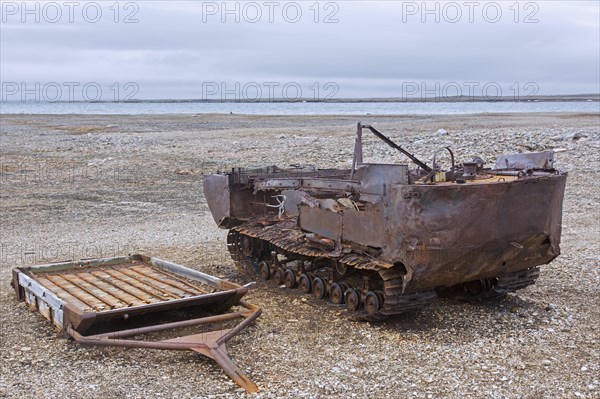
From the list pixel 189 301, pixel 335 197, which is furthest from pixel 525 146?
pixel 189 301

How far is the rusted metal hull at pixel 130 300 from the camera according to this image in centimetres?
728

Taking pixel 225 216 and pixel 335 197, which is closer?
pixel 335 197

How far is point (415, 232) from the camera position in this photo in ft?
24.5

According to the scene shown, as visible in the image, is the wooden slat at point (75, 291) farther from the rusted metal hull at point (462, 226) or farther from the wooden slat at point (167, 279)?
the rusted metal hull at point (462, 226)

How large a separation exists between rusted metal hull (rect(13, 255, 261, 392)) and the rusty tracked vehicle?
109cm

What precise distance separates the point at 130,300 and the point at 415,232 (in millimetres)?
3187

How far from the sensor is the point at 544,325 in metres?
8.30

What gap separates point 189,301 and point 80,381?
1.74 m

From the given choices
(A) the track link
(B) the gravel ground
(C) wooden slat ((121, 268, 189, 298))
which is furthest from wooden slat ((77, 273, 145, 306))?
(A) the track link

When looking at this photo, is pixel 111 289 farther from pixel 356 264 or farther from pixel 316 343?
pixel 356 264

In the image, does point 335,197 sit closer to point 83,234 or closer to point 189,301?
point 189,301

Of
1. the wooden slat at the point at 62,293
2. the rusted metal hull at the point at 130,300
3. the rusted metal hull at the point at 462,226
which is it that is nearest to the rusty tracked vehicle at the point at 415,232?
the rusted metal hull at the point at 462,226

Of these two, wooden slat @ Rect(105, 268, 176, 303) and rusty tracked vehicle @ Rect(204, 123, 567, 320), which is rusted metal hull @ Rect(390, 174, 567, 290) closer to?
rusty tracked vehicle @ Rect(204, 123, 567, 320)

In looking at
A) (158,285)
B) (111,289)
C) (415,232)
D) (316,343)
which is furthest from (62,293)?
(415,232)
